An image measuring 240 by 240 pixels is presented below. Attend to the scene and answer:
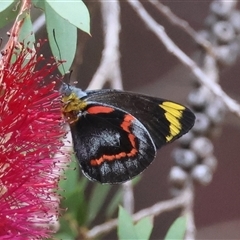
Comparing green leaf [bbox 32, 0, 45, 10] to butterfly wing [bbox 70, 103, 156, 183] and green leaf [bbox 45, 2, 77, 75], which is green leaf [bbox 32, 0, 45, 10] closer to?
green leaf [bbox 45, 2, 77, 75]

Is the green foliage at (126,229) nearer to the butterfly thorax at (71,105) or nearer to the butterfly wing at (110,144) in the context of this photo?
the butterfly wing at (110,144)

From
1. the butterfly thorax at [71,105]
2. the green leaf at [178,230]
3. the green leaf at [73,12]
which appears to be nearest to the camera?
the green leaf at [73,12]

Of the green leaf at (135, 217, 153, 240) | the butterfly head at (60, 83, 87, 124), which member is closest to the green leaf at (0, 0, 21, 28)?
the butterfly head at (60, 83, 87, 124)

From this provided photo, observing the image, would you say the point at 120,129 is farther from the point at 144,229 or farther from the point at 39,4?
the point at 39,4

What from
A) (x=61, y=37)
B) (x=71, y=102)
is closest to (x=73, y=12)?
(x=61, y=37)

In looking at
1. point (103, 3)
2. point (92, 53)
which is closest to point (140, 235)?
point (103, 3)

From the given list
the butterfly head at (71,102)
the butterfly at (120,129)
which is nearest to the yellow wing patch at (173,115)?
the butterfly at (120,129)
